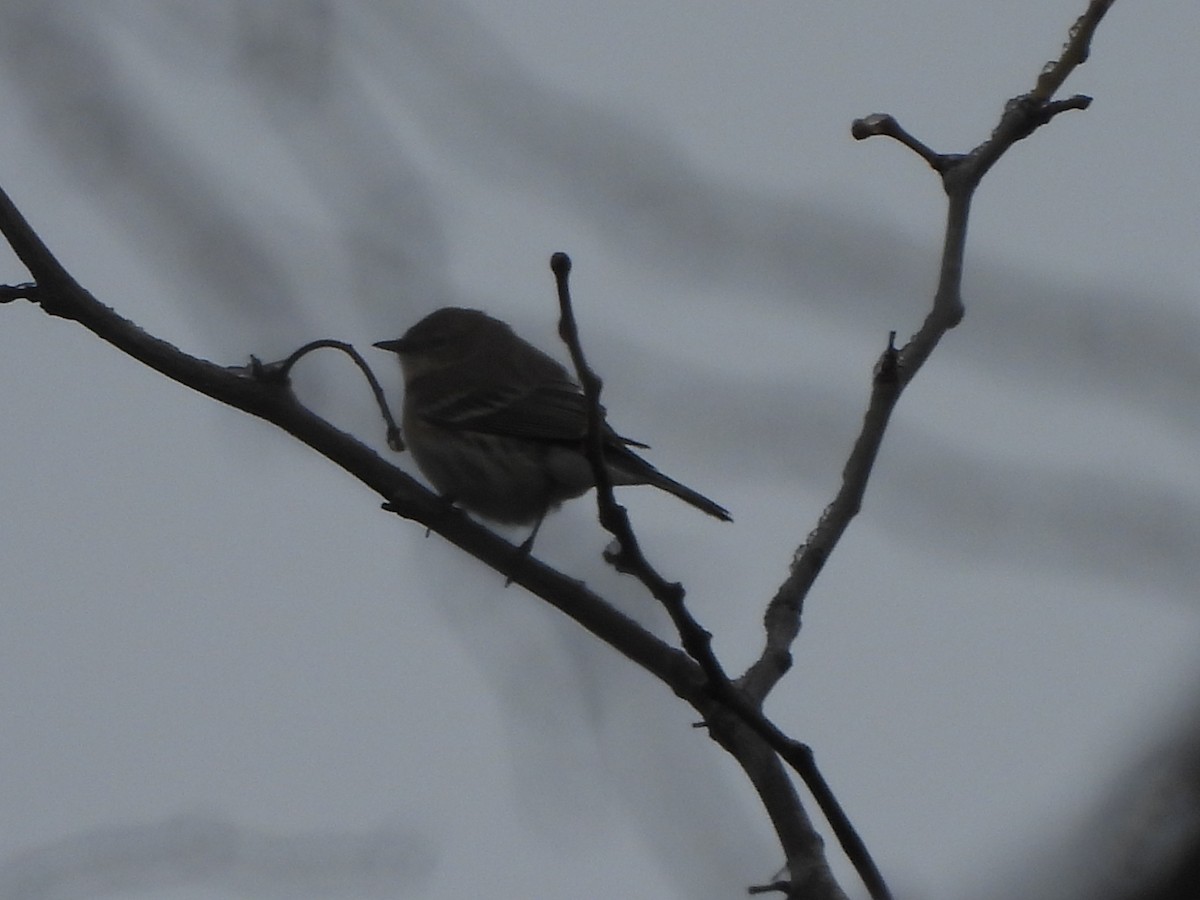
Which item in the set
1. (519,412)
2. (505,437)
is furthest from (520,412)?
(505,437)

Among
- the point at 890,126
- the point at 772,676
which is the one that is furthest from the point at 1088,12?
the point at 772,676

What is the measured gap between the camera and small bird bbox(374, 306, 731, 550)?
21.2ft

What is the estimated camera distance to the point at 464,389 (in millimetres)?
7258

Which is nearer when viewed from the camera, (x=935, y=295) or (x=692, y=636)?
(x=692, y=636)

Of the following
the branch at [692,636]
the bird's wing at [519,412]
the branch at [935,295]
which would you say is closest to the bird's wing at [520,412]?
the bird's wing at [519,412]

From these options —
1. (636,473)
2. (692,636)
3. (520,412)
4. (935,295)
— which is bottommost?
(692,636)

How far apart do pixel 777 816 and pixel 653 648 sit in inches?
19.7

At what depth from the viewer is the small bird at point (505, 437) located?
6.47 metres

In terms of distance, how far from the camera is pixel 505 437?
22.1 feet

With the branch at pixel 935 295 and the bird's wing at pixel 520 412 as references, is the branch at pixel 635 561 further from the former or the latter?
the bird's wing at pixel 520 412

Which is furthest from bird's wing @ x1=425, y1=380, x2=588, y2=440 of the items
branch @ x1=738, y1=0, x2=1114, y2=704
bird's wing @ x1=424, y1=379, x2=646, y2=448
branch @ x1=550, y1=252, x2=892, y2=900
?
branch @ x1=550, y1=252, x2=892, y2=900

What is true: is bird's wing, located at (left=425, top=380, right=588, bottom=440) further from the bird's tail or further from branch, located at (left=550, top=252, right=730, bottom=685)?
branch, located at (left=550, top=252, right=730, bottom=685)

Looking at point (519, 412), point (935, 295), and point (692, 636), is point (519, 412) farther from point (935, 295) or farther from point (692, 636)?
point (692, 636)

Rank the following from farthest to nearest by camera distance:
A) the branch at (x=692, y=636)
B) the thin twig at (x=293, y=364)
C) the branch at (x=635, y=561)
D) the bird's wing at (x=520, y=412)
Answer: the bird's wing at (x=520, y=412) < the thin twig at (x=293, y=364) < the branch at (x=635, y=561) < the branch at (x=692, y=636)
